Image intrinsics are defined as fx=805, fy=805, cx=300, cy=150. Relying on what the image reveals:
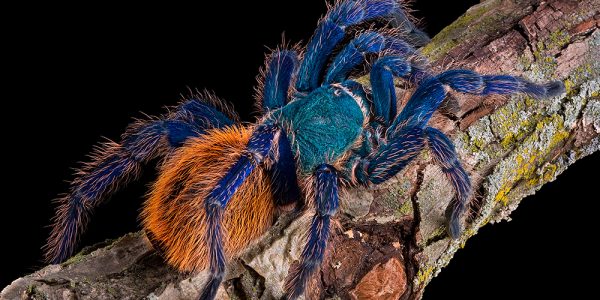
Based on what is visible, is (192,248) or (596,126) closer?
(192,248)

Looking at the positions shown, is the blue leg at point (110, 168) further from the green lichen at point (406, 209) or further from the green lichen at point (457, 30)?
the green lichen at point (457, 30)

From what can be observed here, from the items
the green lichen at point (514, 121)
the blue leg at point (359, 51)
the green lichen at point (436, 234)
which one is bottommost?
the green lichen at point (436, 234)

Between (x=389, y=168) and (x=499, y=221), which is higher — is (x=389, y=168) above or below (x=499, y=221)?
above

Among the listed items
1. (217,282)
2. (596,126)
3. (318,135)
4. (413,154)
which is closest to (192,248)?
(217,282)

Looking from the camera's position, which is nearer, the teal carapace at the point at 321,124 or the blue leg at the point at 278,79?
the teal carapace at the point at 321,124

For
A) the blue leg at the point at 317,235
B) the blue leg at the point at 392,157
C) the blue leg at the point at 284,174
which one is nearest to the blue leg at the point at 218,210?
the blue leg at the point at 284,174

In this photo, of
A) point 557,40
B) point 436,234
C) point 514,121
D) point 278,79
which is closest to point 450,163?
point 436,234

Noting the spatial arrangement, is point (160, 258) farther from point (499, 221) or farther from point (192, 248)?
point (499, 221)

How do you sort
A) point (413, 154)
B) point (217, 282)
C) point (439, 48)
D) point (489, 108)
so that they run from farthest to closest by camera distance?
point (439, 48) → point (489, 108) → point (413, 154) → point (217, 282)
